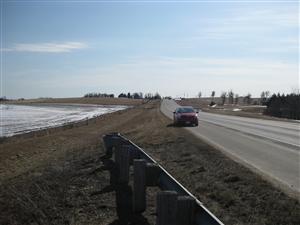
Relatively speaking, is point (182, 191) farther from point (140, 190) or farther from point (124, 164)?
point (124, 164)

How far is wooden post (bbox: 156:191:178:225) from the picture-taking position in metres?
5.70

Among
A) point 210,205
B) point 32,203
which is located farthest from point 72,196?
point 210,205

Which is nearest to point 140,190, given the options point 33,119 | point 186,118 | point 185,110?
point 186,118

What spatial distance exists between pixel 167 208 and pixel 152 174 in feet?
7.81

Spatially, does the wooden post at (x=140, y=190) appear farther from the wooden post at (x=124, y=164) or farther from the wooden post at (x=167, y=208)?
the wooden post at (x=124, y=164)

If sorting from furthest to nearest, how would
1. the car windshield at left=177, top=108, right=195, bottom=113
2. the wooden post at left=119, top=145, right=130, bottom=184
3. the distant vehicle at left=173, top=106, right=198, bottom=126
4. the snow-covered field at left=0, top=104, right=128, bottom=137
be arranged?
the snow-covered field at left=0, top=104, right=128, bottom=137
the car windshield at left=177, top=108, right=195, bottom=113
the distant vehicle at left=173, top=106, right=198, bottom=126
the wooden post at left=119, top=145, right=130, bottom=184

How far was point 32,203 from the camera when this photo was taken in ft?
31.3

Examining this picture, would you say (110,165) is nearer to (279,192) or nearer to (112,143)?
(112,143)

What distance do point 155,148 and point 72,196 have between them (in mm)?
9862

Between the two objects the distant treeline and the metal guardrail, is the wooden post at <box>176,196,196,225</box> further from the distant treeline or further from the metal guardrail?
the distant treeline

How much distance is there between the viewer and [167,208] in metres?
5.79

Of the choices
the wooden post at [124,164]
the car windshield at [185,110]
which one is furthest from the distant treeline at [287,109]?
the wooden post at [124,164]

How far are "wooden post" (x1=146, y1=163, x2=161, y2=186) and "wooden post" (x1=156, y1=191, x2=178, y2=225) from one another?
2.17 meters

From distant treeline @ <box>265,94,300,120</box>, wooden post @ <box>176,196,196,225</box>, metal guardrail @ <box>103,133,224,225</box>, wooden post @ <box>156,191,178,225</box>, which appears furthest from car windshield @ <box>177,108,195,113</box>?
wooden post @ <box>176,196,196,225</box>
